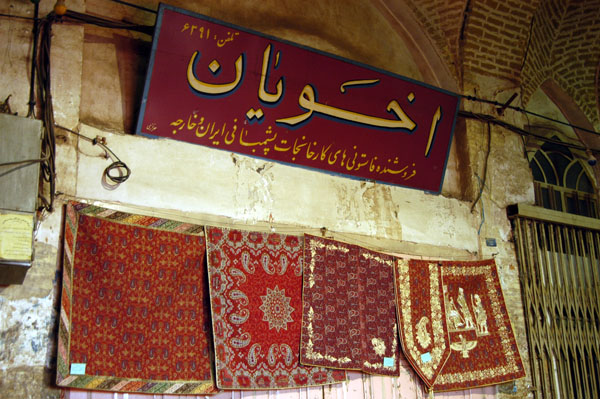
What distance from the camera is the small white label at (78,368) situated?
3035 mm

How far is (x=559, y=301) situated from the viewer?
4891 millimetres

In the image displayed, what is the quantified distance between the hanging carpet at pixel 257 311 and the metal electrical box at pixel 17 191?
100 cm

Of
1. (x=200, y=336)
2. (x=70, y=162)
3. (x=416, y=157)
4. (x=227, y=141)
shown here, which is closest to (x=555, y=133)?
(x=416, y=157)

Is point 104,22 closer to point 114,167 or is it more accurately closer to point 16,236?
point 114,167

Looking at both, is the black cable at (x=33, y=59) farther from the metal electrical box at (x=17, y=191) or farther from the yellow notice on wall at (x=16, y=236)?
the yellow notice on wall at (x=16, y=236)

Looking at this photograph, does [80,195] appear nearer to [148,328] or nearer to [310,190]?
[148,328]

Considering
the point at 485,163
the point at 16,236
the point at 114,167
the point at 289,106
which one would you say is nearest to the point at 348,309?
the point at 289,106

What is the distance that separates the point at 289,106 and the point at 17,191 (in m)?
1.74

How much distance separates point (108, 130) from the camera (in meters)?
3.55

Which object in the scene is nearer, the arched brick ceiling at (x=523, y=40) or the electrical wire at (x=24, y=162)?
the electrical wire at (x=24, y=162)

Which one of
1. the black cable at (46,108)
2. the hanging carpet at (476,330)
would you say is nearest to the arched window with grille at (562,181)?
the hanging carpet at (476,330)

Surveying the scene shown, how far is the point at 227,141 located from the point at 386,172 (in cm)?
122

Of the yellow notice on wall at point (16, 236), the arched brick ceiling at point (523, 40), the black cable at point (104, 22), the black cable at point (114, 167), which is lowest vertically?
the yellow notice on wall at point (16, 236)

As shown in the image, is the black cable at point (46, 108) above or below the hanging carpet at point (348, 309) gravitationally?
above
